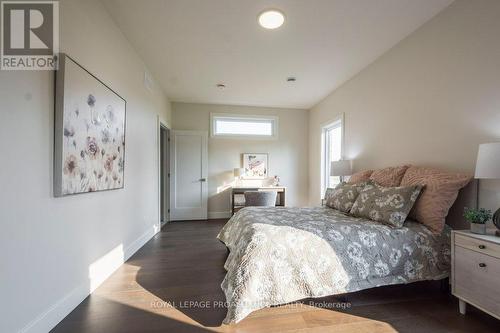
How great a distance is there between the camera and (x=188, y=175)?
4926 mm

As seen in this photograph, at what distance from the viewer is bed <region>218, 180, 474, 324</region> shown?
1564mm

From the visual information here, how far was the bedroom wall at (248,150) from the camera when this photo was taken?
508 centimetres

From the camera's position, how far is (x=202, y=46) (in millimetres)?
2781

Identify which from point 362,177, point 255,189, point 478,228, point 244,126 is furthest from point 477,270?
point 244,126

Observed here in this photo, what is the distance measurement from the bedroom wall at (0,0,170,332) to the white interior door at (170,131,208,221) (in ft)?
7.15

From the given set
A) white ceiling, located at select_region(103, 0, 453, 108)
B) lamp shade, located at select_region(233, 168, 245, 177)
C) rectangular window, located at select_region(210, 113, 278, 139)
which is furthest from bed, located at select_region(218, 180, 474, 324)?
rectangular window, located at select_region(210, 113, 278, 139)

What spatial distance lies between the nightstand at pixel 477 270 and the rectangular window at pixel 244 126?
160 inches

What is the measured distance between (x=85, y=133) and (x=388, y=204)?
8.68 feet

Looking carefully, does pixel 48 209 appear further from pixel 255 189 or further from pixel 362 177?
pixel 255 189

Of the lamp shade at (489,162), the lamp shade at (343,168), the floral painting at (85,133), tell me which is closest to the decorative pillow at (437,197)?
the lamp shade at (489,162)

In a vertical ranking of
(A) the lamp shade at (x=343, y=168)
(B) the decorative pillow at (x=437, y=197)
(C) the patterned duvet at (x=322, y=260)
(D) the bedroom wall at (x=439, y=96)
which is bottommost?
(C) the patterned duvet at (x=322, y=260)

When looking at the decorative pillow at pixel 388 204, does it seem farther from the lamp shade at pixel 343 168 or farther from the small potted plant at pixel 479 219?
the lamp shade at pixel 343 168

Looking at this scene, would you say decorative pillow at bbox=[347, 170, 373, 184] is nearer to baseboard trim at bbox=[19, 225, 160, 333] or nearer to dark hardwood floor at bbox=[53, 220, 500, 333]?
dark hardwood floor at bbox=[53, 220, 500, 333]

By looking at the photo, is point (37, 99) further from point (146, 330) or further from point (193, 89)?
point (193, 89)
